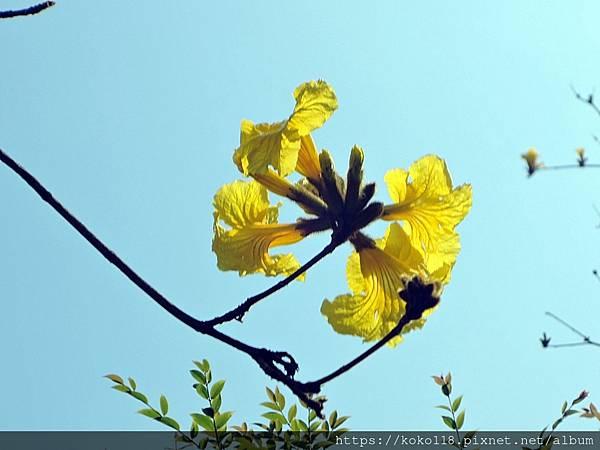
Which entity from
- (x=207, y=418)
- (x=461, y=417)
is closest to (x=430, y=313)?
(x=461, y=417)

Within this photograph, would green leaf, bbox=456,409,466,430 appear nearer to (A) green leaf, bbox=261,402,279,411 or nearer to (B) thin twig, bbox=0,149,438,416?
(A) green leaf, bbox=261,402,279,411

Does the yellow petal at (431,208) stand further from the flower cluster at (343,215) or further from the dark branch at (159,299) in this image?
the dark branch at (159,299)

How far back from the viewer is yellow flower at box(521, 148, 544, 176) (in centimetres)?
515

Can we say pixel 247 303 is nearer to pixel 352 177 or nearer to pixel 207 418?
pixel 352 177

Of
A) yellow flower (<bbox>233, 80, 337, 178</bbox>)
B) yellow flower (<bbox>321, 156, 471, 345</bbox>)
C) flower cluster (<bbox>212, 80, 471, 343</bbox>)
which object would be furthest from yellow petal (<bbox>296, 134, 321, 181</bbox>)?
yellow flower (<bbox>321, 156, 471, 345</bbox>)

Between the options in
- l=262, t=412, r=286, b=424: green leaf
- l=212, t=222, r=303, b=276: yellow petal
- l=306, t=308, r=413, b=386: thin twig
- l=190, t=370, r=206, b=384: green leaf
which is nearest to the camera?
l=306, t=308, r=413, b=386: thin twig

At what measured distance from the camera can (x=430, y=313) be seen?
3.06 m

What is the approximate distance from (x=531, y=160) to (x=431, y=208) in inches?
83.5

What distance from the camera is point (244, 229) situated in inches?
133

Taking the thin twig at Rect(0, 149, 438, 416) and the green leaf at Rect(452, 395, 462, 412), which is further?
the green leaf at Rect(452, 395, 462, 412)

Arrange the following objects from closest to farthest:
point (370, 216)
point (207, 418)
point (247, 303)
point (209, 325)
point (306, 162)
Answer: point (209, 325) < point (247, 303) < point (370, 216) < point (306, 162) < point (207, 418)

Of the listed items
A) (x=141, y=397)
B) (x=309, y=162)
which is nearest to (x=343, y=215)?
(x=309, y=162)

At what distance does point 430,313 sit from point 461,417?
88 cm

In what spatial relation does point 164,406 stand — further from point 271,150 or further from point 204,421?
point 271,150
